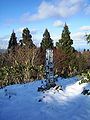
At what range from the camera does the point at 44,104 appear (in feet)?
40.2

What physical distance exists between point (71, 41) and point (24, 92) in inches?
1793

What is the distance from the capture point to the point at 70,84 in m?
16.2

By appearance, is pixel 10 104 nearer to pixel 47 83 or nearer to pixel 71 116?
pixel 71 116

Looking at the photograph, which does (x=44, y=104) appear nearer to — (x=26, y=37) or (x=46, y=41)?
(x=46, y=41)

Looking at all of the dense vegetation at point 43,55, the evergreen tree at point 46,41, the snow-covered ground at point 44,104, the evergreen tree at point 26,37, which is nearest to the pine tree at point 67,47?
the dense vegetation at point 43,55

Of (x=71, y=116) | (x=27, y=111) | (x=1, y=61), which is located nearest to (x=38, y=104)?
(x=27, y=111)

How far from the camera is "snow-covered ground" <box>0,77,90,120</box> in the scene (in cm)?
1092

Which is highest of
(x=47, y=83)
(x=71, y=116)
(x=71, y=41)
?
(x=71, y=41)

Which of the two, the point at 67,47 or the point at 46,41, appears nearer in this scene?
the point at 67,47

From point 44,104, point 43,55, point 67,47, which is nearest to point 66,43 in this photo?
point 67,47

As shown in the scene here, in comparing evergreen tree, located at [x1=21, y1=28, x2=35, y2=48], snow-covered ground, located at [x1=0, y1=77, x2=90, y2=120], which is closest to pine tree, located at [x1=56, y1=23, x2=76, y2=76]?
→ evergreen tree, located at [x1=21, y1=28, x2=35, y2=48]

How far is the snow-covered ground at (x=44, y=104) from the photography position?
10.9 m

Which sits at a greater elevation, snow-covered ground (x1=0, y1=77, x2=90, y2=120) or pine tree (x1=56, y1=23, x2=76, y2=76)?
pine tree (x1=56, y1=23, x2=76, y2=76)

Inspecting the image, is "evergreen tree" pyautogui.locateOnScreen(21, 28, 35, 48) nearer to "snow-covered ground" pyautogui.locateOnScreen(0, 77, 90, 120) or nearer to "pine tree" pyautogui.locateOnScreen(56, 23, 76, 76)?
"pine tree" pyautogui.locateOnScreen(56, 23, 76, 76)
